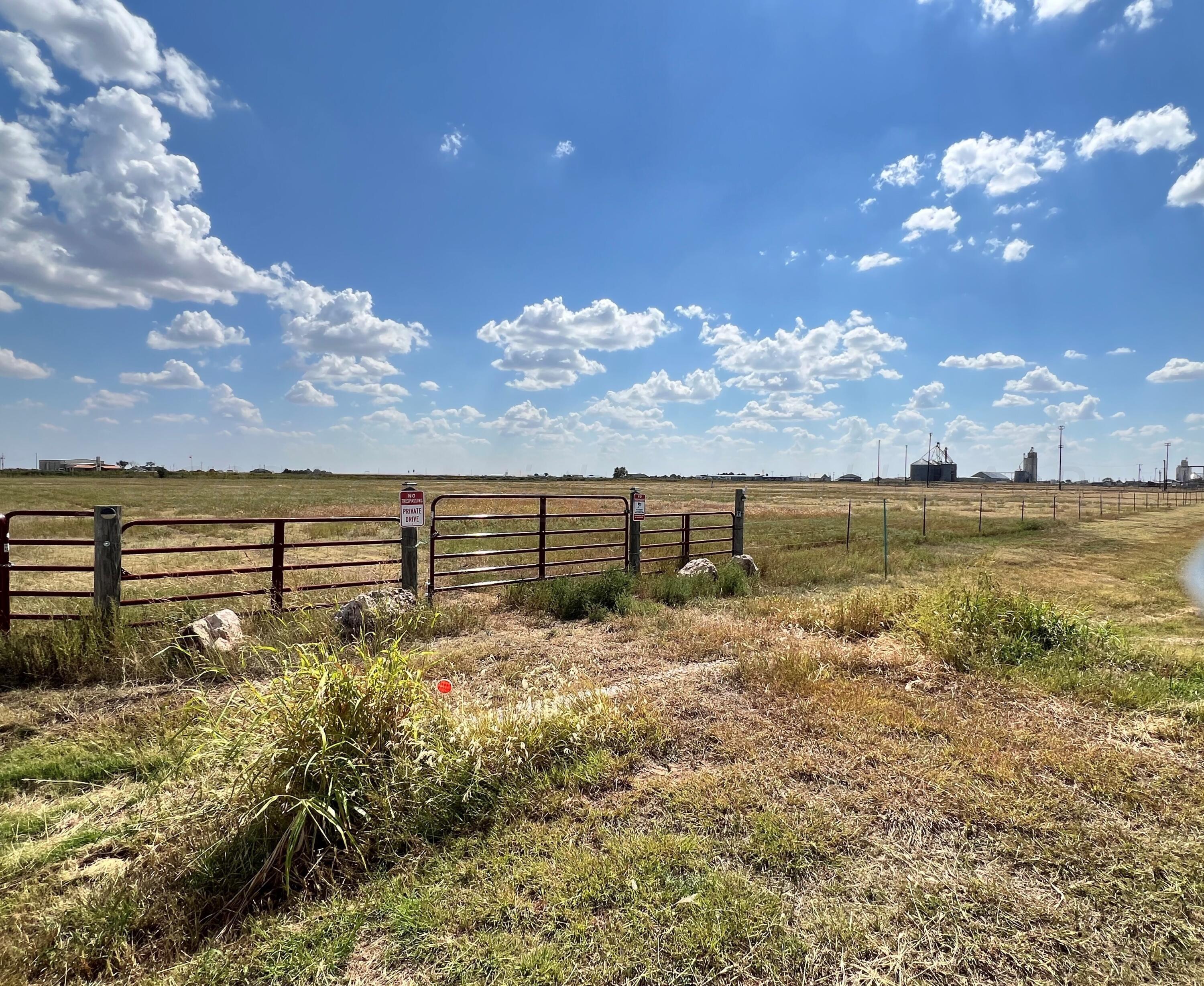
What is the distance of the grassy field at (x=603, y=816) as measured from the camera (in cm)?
260

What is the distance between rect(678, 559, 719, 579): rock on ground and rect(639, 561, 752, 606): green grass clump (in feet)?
0.28

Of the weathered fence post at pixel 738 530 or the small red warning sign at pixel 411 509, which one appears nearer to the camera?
the small red warning sign at pixel 411 509

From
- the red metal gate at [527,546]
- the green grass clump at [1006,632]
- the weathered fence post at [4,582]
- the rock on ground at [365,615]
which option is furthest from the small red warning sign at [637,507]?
the weathered fence post at [4,582]

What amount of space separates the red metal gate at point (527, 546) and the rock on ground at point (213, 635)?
8.59ft

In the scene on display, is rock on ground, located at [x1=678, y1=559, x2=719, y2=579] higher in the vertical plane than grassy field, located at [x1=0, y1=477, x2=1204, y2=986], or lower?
higher

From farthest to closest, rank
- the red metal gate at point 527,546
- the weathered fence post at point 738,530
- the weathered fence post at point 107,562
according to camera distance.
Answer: the weathered fence post at point 738,530, the red metal gate at point 527,546, the weathered fence post at point 107,562

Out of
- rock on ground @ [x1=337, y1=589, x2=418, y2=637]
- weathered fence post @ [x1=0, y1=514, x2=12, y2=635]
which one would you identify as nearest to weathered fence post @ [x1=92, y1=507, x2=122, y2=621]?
weathered fence post @ [x1=0, y1=514, x2=12, y2=635]

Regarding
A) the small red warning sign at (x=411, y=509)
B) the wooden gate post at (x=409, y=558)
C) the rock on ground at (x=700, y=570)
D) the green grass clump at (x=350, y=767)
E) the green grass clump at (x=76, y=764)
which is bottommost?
the green grass clump at (x=76, y=764)

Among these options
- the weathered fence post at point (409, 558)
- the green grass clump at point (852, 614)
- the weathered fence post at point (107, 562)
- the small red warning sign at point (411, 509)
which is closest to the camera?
the weathered fence post at point (107, 562)

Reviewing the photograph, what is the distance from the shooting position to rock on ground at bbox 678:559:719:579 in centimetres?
1091

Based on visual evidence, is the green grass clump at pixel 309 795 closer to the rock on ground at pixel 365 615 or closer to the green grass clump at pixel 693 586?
the rock on ground at pixel 365 615

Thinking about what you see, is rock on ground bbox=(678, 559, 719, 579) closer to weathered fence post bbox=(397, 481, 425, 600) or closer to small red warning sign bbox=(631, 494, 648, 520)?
small red warning sign bbox=(631, 494, 648, 520)

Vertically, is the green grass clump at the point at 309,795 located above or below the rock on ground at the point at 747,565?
below

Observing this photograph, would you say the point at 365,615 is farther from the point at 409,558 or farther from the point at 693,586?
the point at 693,586
